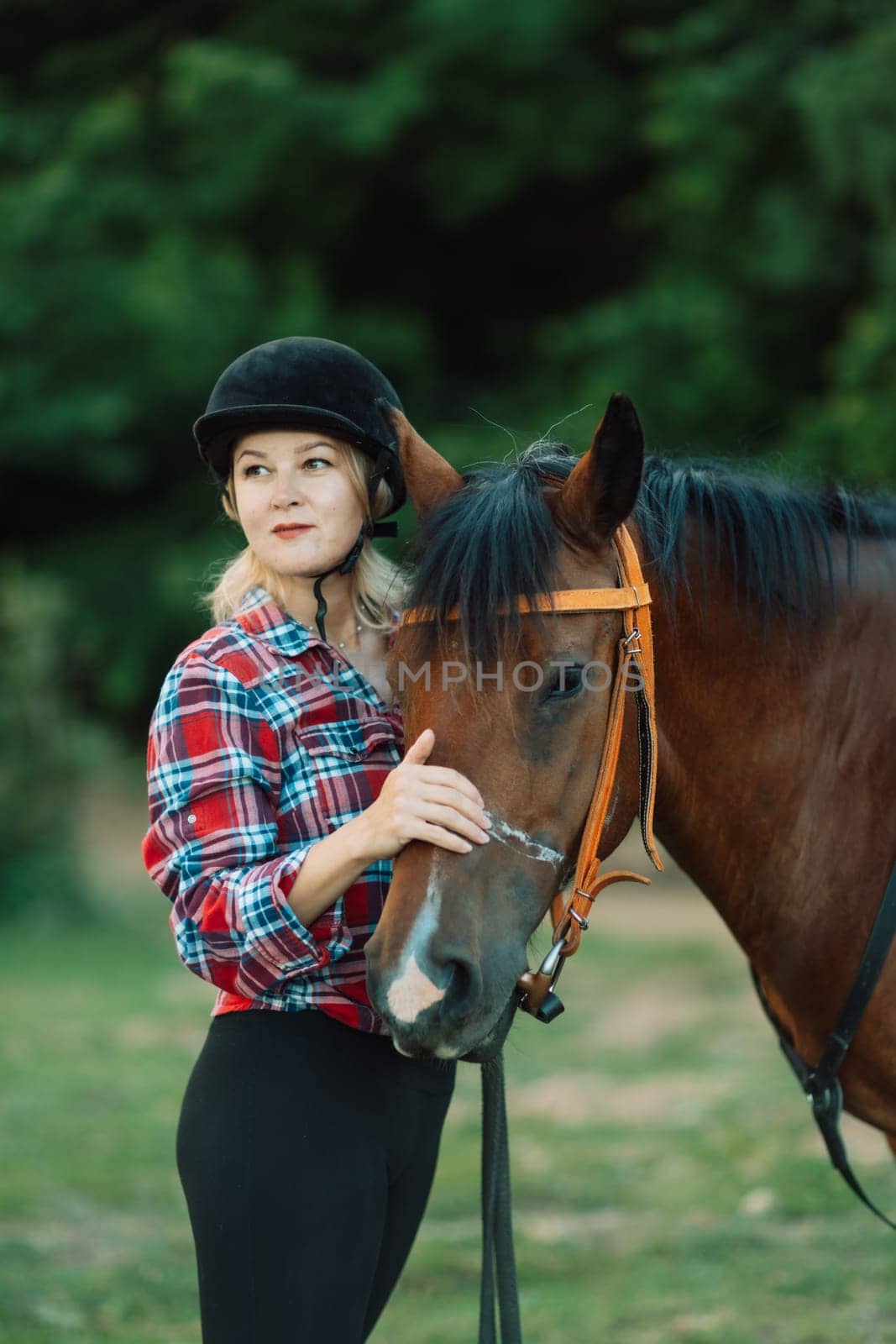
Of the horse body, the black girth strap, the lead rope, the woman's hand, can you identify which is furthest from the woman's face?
the black girth strap

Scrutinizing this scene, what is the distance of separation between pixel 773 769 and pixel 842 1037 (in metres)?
0.47

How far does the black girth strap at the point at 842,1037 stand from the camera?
7.09 ft

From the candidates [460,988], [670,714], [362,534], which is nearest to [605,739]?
[670,714]

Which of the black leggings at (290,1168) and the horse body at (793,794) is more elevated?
the horse body at (793,794)

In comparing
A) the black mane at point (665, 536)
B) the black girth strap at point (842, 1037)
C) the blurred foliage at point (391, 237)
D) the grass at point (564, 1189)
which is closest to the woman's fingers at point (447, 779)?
the black mane at point (665, 536)

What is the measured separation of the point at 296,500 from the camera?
2.10 metres

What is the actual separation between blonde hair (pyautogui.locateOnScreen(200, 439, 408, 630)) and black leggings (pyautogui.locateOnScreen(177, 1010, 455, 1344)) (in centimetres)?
68

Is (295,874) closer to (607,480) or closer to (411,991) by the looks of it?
(411,991)

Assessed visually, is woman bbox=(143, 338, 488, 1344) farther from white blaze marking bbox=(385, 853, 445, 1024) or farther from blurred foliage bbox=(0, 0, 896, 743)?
blurred foliage bbox=(0, 0, 896, 743)

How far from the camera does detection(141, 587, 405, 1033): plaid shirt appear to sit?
1.84 m

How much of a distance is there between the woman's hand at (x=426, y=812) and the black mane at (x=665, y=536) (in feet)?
0.65

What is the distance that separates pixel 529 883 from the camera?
1.83 metres

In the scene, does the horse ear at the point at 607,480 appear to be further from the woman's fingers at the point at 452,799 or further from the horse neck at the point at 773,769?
the woman's fingers at the point at 452,799

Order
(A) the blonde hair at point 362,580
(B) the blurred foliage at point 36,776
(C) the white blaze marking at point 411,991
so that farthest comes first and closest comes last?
(B) the blurred foliage at point 36,776
(A) the blonde hair at point 362,580
(C) the white blaze marking at point 411,991
